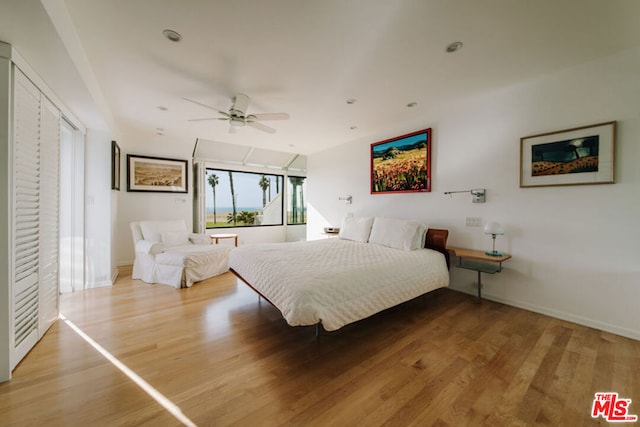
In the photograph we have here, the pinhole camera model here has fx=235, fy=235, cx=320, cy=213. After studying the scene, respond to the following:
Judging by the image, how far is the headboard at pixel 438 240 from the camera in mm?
3230

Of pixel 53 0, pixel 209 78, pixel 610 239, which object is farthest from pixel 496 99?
pixel 53 0

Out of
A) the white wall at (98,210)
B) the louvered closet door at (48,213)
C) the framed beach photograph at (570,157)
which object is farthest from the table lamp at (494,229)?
the white wall at (98,210)

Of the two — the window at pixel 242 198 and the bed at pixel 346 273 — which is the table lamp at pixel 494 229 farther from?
the window at pixel 242 198

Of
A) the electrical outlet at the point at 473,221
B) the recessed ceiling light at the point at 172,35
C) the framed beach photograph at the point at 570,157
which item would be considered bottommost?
the electrical outlet at the point at 473,221

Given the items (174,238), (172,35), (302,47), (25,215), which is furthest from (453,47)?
(174,238)

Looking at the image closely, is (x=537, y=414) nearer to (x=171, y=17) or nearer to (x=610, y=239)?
(x=610, y=239)

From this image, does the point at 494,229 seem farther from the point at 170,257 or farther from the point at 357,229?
the point at 170,257

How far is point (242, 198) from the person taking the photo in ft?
22.4

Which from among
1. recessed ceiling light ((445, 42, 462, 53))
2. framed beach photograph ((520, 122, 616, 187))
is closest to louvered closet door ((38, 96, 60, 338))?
recessed ceiling light ((445, 42, 462, 53))

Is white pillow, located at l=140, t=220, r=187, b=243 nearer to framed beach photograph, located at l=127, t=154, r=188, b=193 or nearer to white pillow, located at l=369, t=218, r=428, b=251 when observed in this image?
framed beach photograph, located at l=127, t=154, r=188, b=193

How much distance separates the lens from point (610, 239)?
89.7 inches

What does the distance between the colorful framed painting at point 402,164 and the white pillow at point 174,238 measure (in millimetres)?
3629

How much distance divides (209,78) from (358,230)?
9.59 ft

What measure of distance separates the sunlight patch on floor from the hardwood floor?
0.7 inches
